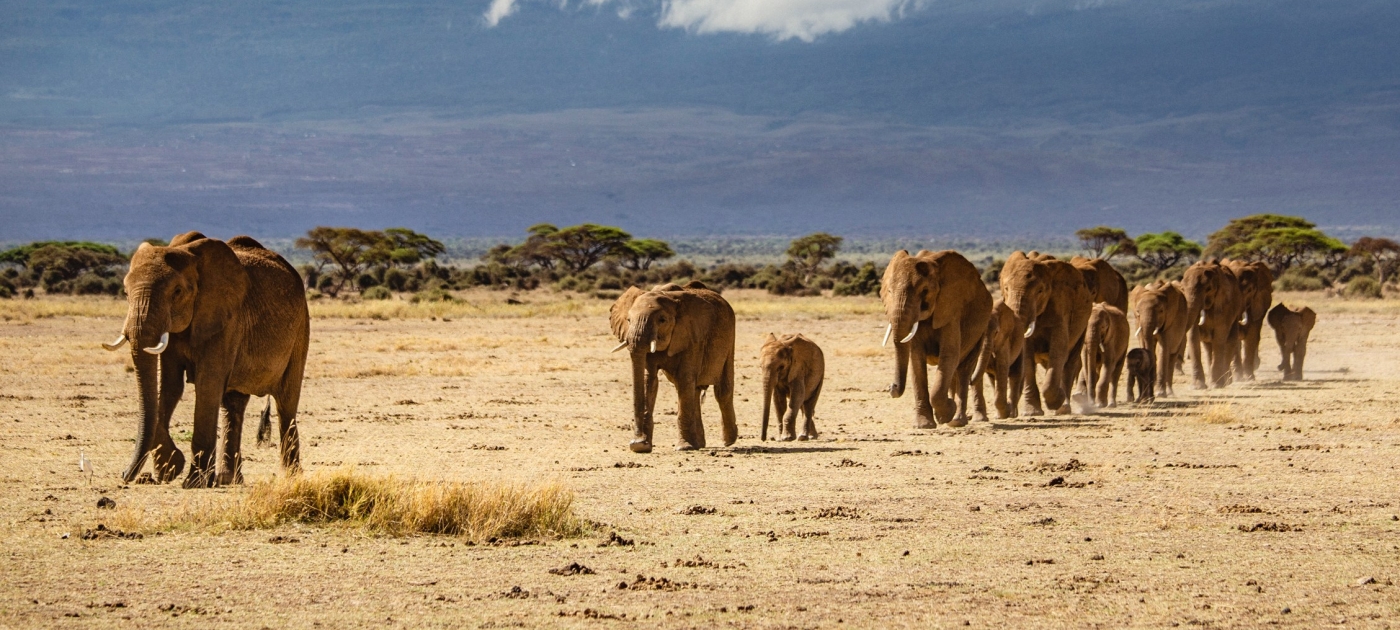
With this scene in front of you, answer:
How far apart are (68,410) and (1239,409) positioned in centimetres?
1629

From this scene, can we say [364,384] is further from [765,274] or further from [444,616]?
[765,274]

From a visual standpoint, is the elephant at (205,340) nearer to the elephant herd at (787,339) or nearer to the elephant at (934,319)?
A: the elephant herd at (787,339)

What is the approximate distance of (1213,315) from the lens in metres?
28.8

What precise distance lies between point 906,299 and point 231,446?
28.1 ft

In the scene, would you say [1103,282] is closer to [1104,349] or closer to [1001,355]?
[1104,349]

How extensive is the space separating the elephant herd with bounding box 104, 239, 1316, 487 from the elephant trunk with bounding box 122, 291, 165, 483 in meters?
0.01

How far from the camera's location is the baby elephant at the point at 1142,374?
77.9 ft

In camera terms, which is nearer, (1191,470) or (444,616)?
(444,616)

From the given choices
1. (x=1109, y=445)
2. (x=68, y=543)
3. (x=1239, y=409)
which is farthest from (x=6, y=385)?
(x=1239, y=409)

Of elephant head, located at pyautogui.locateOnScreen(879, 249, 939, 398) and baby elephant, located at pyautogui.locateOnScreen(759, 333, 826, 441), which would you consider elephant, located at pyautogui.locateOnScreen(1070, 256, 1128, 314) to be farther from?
baby elephant, located at pyautogui.locateOnScreen(759, 333, 826, 441)

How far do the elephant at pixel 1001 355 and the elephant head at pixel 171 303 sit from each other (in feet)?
34.1

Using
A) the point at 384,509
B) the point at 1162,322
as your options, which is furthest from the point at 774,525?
the point at 1162,322

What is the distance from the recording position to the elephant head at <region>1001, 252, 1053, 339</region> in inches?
827

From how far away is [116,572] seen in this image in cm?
947
